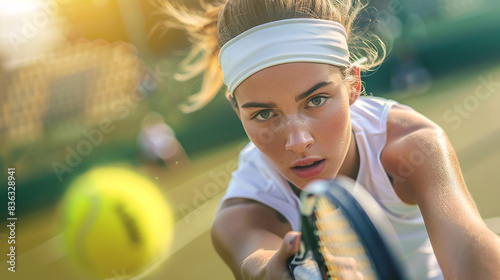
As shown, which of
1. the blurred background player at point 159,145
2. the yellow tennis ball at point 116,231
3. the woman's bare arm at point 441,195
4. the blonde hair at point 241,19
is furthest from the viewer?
the blurred background player at point 159,145

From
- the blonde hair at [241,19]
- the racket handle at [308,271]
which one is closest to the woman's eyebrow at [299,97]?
the blonde hair at [241,19]

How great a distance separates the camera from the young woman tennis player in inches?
79.6

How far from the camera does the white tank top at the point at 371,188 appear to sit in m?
2.44

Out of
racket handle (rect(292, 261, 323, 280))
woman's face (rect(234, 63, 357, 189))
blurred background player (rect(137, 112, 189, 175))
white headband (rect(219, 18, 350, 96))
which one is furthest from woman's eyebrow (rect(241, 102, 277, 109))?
blurred background player (rect(137, 112, 189, 175))

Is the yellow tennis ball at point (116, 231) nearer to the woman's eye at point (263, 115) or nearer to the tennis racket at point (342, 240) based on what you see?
the woman's eye at point (263, 115)

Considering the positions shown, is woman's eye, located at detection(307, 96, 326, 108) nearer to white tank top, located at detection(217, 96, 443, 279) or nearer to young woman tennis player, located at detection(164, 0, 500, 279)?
young woman tennis player, located at detection(164, 0, 500, 279)

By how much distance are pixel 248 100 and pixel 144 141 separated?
18.9 feet

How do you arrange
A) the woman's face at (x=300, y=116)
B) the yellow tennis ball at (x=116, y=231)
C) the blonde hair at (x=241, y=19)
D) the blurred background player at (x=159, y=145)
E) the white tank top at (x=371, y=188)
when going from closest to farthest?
the woman's face at (x=300, y=116)
the blonde hair at (x=241, y=19)
the white tank top at (x=371, y=188)
the yellow tennis ball at (x=116, y=231)
the blurred background player at (x=159, y=145)

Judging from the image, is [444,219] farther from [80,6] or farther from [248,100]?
[80,6]

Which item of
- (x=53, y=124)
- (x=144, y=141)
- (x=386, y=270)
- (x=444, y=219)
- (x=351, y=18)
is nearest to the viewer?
(x=386, y=270)

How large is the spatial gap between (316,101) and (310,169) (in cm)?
24

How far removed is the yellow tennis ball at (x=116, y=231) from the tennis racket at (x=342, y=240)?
346 centimetres

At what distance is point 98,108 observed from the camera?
25.3ft

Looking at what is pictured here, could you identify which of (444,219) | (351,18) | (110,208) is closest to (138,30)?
(110,208)
